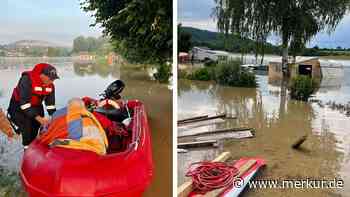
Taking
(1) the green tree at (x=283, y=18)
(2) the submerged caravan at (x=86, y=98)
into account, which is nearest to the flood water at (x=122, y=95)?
(2) the submerged caravan at (x=86, y=98)

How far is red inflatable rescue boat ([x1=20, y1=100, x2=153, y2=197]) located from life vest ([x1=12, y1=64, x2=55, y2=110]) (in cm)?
18

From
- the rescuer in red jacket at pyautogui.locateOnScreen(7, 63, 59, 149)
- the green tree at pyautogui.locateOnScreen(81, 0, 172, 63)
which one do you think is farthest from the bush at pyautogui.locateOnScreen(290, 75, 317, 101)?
the rescuer in red jacket at pyautogui.locateOnScreen(7, 63, 59, 149)

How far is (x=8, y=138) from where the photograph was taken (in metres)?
1.68

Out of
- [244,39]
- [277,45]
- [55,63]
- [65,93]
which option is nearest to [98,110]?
[65,93]

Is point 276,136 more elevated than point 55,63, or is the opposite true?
point 55,63

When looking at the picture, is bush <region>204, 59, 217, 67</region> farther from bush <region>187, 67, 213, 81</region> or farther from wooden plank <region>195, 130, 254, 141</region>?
wooden plank <region>195, 130, 254, 141</region>

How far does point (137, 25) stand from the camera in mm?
1836

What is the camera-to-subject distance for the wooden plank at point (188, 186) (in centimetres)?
183

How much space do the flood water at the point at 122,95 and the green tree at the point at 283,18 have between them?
481 mm

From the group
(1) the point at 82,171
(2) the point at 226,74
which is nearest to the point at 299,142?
(2) the point at 226,74

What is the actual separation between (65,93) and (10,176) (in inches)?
17.7

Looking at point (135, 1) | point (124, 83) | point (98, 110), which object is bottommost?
point (98, 110)

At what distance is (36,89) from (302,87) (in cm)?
129

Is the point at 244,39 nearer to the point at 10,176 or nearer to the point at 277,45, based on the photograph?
the point at 277,45
